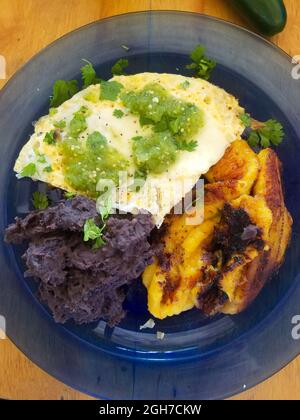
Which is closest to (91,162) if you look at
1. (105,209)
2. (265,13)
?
(105,209)

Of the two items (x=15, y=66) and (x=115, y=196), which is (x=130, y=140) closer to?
(x=115, y=196)

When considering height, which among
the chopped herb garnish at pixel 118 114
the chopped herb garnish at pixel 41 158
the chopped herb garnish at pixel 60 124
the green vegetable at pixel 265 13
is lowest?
the chopped herb garnish at pixel 41 158

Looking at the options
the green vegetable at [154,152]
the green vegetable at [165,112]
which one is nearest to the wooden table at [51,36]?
the green vegetable at [165,112]

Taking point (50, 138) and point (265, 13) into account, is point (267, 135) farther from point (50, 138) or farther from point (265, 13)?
point (50, 138)

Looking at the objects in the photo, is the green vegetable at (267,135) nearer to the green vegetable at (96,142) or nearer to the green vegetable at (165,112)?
the green vegetable at (165,112)

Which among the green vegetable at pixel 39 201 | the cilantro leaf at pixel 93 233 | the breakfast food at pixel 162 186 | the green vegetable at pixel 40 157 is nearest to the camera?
the cilantro leaf at pixel 93 233

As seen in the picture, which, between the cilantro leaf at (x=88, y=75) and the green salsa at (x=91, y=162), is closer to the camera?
the green salsa at (x=91, y=162)

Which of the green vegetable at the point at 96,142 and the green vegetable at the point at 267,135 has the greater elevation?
the green vegetable at the point at 267,135
